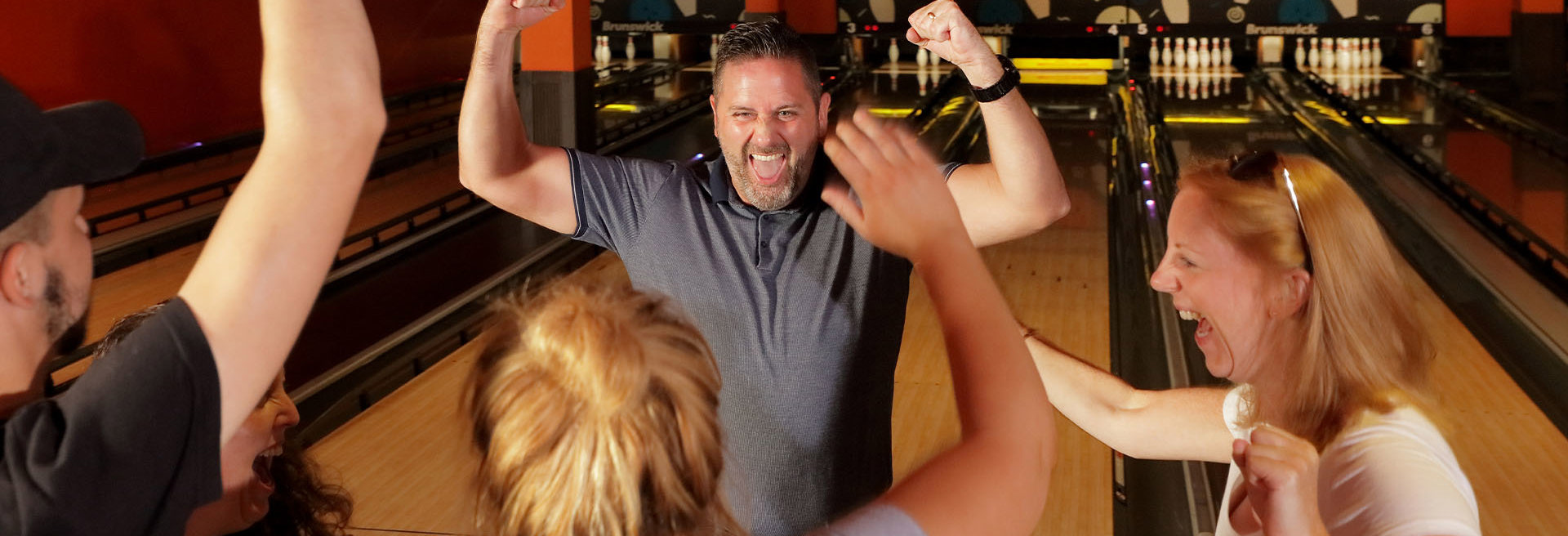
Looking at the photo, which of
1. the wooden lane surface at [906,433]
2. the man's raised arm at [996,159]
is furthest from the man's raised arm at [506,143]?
the man's raised arm at [996,159]

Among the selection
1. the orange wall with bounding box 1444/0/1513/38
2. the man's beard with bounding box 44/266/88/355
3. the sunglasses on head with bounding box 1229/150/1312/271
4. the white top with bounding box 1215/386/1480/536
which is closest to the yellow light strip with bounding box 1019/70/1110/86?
the orange wall with bounding box 1444/0/1513/38

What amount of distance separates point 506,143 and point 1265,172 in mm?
983

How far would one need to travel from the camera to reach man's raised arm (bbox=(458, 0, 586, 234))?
1580 millimetres

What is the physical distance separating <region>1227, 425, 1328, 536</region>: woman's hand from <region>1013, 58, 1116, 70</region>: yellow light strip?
30.1ft

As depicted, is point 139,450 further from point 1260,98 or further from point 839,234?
point 1260,98

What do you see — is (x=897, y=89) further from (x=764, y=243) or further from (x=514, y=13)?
(x=514, y=13)

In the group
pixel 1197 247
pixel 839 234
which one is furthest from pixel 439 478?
pixel 1197 247

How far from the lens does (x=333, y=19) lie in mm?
707

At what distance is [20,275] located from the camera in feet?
2.48

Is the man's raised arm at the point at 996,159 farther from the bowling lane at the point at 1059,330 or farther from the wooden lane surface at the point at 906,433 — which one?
the wooden lane surface at the point at 906,433

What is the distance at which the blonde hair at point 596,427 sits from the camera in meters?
0.89

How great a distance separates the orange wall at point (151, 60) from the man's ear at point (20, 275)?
4693 mm

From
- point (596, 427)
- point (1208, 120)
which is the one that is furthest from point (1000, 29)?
point (596, 427)

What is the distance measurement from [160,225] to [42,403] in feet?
15.7
